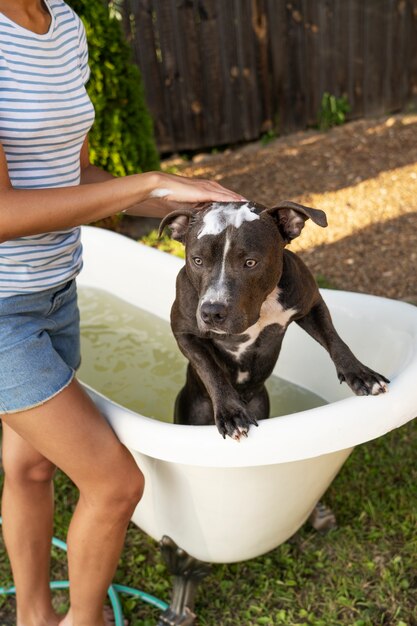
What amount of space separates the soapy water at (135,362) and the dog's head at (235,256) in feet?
4.00

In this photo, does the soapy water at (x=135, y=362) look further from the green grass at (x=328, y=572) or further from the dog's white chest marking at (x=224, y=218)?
the dog's white chest marking at (x=224, y=218)

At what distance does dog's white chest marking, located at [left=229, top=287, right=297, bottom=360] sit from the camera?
2.43 metres

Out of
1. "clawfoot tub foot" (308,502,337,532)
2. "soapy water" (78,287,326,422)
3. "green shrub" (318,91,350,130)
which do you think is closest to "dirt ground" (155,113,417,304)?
"green shrub" (318,91,350,130)

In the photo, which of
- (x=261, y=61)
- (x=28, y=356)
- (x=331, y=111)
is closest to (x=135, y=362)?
(x=28, y=356)

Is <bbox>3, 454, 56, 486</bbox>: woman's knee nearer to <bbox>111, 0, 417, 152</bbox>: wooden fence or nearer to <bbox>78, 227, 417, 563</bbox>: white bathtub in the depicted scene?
<bbox>78, 227, 417, 563</bbox>: white bathtub

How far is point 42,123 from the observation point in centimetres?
211

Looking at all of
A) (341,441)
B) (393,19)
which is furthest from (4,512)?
(393,19)

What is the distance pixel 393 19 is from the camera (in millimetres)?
7578

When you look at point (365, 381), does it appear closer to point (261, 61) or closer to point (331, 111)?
point (261, 61)

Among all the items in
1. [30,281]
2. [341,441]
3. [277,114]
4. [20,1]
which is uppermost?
[20,1]

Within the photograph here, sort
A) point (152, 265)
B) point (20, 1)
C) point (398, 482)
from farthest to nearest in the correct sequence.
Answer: point (152, 265) → point (398, 482) → point (20, 1)

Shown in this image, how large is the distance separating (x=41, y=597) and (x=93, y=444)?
0.72 metres

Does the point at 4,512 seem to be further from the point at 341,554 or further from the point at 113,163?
the point at 113,163

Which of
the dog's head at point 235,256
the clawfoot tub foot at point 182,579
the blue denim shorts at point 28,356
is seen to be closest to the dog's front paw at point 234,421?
the dog's head at point 235,256
